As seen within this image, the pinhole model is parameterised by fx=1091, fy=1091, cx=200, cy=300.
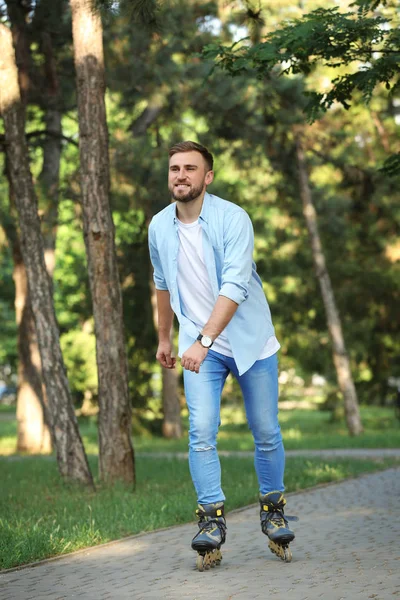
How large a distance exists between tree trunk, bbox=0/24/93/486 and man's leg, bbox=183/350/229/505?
18.7 ft

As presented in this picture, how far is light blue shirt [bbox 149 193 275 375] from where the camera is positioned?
5871mm

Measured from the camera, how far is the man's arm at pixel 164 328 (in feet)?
20.6

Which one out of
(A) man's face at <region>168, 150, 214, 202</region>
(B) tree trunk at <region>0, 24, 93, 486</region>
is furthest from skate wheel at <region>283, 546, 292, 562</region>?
(B) tree trunk at <region>0, 24, 93, 486</region>

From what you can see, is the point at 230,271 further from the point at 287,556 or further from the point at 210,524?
the point at 287,556

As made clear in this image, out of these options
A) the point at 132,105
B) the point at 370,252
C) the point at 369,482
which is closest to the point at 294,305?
the point at 370,252

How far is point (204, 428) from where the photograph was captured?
19.5 feet

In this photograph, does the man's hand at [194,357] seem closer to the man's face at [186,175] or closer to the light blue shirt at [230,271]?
the light blue shirt at [230,271]

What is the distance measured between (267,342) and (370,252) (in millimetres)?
26003

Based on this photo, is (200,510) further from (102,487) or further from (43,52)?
(43,52)

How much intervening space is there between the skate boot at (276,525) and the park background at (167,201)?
1571mm

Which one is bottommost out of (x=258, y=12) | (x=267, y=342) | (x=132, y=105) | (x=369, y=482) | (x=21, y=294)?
(x=369, y=482)

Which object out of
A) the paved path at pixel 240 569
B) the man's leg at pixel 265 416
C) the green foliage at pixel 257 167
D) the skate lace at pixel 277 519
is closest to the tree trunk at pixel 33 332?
the green foliage at pixel 257 167

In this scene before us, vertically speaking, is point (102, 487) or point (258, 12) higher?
point (258, 12)

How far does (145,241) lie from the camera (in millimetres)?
26469
